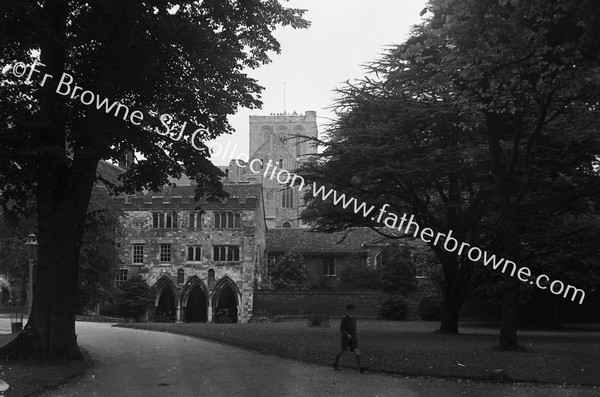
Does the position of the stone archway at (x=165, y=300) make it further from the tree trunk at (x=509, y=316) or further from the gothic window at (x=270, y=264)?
the tree trunk at (x=509, y=316)

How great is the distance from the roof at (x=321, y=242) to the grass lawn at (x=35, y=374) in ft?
169

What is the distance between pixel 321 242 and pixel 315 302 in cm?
1236

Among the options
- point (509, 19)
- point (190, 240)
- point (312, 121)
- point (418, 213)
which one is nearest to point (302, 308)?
point (190, 240)

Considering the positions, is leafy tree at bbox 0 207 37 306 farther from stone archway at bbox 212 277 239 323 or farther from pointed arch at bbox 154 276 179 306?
stone archway at bbox 212 277 239 323

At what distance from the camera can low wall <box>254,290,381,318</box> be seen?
2224 inches

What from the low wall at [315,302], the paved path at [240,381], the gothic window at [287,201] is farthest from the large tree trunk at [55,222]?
the gothic window at [287,201]

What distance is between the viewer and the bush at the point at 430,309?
49.5 meters

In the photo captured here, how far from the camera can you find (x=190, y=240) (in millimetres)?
64750

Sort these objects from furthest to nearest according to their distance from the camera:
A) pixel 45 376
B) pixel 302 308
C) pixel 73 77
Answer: pixel 302 308, pixel 73 77, pixel 45 376

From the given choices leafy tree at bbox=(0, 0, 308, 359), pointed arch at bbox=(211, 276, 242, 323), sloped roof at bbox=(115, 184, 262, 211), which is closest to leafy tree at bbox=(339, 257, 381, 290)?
pointed arch at bbox=(211, 276, 242, 323)

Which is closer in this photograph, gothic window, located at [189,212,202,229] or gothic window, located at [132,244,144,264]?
gothic window, located at [132,244,144,264]

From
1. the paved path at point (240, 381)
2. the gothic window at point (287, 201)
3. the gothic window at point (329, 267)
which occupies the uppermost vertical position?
the gothic window at point (287, 201)

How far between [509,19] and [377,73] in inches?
621

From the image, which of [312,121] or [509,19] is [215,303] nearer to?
[509,19]
